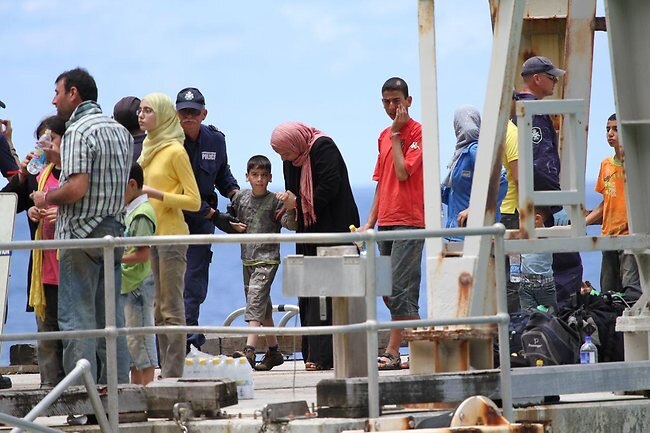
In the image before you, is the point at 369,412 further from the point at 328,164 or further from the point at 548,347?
the point at 328,164

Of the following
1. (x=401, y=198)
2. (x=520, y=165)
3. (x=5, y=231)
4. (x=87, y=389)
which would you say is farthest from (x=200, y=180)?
(x=87, y=389)

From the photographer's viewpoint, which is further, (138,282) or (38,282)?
(38,282)

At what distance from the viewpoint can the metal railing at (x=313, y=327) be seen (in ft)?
29.8

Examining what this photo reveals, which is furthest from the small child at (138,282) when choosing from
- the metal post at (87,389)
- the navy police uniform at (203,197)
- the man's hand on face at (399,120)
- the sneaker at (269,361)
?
the sneaker at (269,361)

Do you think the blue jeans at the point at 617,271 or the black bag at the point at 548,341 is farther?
the blue jeans at the point at 617,271

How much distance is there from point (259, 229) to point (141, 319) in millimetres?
2566

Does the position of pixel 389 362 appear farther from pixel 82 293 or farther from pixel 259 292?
pixel 82 293

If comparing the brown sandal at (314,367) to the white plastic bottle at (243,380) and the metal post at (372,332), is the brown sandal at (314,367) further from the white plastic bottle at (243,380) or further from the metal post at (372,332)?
the metal post at (372,332)

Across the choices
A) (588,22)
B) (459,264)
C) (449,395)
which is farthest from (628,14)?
(449,395)

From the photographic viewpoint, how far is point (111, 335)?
9352 millimetres

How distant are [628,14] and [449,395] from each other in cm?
297

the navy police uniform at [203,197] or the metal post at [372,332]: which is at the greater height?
the navy police uniform at [203,197]

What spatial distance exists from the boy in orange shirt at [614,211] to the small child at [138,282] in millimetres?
4244

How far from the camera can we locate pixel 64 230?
1010 centimetres
